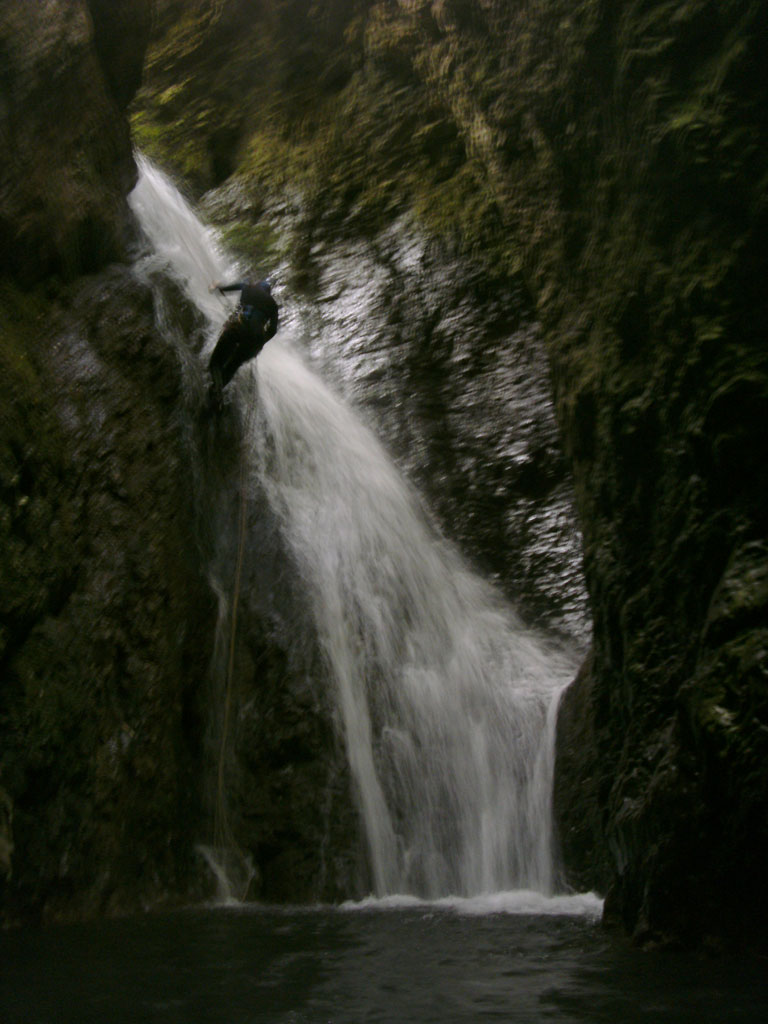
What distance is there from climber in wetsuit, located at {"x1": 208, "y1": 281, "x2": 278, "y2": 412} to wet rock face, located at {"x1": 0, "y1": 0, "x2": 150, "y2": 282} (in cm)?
144

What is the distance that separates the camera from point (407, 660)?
9.38m

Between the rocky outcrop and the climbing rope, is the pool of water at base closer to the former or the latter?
the rocky outcrop

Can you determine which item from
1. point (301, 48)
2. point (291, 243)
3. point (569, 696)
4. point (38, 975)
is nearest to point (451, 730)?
point (569, 696)

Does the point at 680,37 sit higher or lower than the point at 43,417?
higher

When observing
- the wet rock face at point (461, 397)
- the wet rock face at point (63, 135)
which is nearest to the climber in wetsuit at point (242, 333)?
the wet rock face at point (63, 135)

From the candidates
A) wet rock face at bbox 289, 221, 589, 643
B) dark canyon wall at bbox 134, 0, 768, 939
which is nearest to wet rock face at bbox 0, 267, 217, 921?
dark canyon wall at bbox 134, 0, 768, 939

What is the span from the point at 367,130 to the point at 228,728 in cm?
1180

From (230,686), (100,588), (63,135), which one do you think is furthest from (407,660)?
(63,135)

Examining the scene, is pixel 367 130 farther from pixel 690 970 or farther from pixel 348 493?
pixel 690 970

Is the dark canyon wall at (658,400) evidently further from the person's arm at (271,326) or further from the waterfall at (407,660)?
the person's arm at (271,326)

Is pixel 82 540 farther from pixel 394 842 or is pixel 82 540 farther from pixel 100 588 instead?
pixel 394 842

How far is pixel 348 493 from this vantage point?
10.8 m

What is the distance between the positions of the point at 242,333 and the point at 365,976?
6.52 metres

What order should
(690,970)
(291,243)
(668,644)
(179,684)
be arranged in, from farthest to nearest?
1. (291,243)
2. (179,684)
3. (668,644)
4. (690,970)
